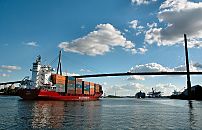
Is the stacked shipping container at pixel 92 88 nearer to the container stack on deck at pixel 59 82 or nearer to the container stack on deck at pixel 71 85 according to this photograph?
the container stack on deck at pixel 71 85

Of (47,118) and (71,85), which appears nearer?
(47,118)

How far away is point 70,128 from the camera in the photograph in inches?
810

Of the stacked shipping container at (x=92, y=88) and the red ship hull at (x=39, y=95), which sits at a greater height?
the stacked shipping container at (x=92, y=88)

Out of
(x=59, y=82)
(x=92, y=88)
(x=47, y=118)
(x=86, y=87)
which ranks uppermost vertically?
(x=59, y=82)

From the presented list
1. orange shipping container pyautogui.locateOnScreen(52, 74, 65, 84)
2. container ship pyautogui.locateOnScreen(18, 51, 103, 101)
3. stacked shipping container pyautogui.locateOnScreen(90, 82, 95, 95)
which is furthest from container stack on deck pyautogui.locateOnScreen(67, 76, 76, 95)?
stacked shipping container pyautogui.locateOnScreen(90, 82, 95, 95)

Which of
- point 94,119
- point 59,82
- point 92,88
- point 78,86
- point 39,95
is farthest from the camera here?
point 92,88

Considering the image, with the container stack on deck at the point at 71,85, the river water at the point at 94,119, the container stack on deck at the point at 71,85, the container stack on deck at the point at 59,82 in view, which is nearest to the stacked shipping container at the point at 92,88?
the container stack on deck at the point at 71,85

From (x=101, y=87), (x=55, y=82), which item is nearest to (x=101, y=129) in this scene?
(x=55, y=82)

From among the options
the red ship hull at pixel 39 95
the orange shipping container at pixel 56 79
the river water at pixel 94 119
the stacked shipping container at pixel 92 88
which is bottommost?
the river water at pixel 94 119

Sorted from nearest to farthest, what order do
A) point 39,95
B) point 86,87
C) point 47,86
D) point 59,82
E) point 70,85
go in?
point 39,95 < point 47,86 < point 59,82 < point 70,85 < point 86,87

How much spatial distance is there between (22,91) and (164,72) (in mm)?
74891

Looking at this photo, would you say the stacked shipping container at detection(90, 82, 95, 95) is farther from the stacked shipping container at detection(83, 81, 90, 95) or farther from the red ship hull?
the red ship hull

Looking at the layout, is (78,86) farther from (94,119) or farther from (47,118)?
(94,119)

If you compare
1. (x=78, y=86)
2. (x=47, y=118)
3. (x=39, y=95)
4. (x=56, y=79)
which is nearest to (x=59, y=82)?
(x=56, y=79)
